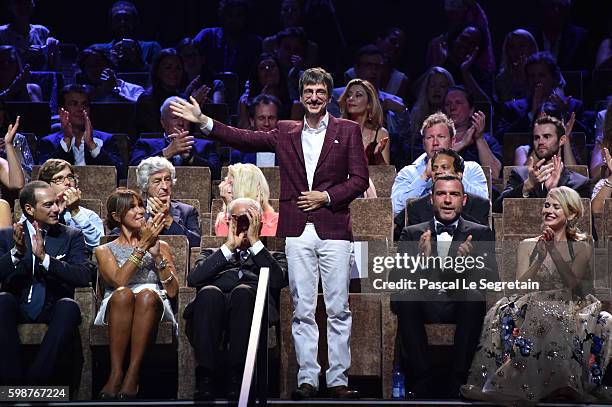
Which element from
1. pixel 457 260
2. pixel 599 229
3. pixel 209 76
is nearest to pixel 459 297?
pixel 457 260

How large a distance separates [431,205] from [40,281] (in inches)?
59.2

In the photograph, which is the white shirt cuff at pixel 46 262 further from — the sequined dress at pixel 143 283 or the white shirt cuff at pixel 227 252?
the white shirt cuff at pixel 227 252

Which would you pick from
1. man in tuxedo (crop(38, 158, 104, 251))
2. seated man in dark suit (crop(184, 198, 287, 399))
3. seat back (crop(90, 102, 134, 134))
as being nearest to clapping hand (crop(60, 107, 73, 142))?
seat back (crop(90, 102, 134, 134))

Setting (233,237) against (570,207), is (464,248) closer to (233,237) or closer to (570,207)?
(570,207)

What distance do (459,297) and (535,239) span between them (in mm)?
391

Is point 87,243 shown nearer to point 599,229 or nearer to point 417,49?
point 599,229

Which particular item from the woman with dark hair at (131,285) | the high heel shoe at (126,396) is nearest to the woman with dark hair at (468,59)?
the woman with dark hair at (131,285)

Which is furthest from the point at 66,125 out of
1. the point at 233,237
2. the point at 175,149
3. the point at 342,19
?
the point at 342,19

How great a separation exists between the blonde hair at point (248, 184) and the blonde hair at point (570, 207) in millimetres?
1103

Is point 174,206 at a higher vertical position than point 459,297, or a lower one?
higher

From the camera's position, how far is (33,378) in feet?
12.1

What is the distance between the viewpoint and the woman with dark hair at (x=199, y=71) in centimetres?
600

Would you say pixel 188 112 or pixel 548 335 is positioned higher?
pixel 188 112

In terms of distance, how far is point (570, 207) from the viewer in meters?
4.02
